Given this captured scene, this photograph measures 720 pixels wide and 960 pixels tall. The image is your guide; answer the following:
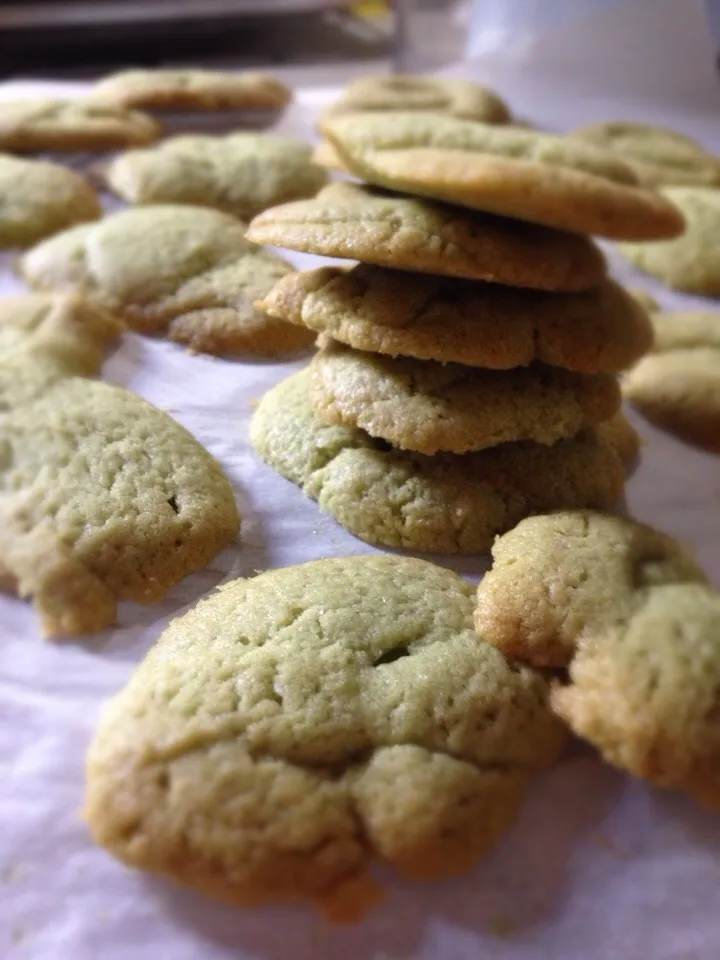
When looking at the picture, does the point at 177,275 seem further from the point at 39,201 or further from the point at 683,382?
the point at 683,382

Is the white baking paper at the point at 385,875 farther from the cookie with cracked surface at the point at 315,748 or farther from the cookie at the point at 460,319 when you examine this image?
the cookie at the point at 460,319

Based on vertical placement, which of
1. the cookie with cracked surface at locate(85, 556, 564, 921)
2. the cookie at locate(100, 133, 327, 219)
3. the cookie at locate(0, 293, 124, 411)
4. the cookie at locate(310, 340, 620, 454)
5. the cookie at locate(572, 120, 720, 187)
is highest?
the cookie at locate(572, 120, 720, 187)

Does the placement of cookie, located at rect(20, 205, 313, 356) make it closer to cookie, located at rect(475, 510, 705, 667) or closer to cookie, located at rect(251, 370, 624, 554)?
cookie, located at rect(251, 370, 624, 554)

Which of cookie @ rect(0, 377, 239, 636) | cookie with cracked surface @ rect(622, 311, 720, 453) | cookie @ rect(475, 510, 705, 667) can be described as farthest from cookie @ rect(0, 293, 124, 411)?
cookie with cracked surface @ rect(622, 311, 720, 453)

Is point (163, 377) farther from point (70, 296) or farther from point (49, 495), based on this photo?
point (49, 495)

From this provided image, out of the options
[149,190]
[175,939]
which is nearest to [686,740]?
[175,939]

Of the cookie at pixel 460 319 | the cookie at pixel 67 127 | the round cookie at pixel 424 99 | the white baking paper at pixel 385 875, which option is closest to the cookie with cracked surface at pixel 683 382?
the cookie at pixel 460 319

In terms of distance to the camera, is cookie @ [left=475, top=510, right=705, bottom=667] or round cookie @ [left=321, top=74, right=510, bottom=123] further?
round cookie @ [left=321, top=74, right=510, bottom=123]
